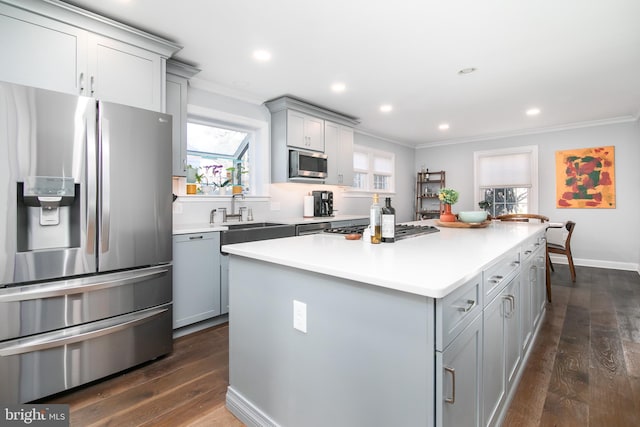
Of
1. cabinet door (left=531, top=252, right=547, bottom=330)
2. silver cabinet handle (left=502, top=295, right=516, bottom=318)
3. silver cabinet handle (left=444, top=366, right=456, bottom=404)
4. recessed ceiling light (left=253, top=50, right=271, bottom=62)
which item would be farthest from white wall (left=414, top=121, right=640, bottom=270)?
silver cabinet handle (left=444, top=366, right=456, bottom=404)

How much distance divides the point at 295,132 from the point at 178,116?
60.1 inches

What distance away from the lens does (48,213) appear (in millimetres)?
1843

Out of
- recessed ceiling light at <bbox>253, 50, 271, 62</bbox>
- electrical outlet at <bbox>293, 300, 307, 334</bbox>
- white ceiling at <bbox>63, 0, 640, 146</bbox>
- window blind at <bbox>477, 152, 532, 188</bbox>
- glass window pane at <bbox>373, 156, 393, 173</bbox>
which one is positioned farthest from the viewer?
glass window pane at <bbox>373, 156, 393, 173</bbox>

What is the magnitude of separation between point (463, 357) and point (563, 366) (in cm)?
167

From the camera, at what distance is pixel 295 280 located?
1.42 m

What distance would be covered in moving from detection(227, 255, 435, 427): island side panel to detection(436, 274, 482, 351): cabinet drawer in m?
0.03

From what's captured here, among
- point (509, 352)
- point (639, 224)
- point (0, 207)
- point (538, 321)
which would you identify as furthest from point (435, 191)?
point (0, 207)

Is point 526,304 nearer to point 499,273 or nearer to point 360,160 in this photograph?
point 499,273

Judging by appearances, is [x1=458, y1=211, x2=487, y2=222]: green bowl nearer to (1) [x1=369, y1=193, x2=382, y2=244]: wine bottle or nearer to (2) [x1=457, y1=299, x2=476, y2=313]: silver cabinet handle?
(1) [x1=369, y1=193, x2=382, y2=244]: wine bottle

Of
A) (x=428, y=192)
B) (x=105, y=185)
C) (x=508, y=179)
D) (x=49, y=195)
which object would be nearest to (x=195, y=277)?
(x=105, y=185)

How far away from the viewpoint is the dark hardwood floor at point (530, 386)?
5.54ft

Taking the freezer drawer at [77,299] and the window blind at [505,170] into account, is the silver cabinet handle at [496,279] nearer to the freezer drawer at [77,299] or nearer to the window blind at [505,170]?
the freezer drawer at [77,299]

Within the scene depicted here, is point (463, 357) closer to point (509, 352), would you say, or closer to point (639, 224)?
point (509, 352)

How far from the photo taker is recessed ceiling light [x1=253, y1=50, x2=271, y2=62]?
284 centimetres
